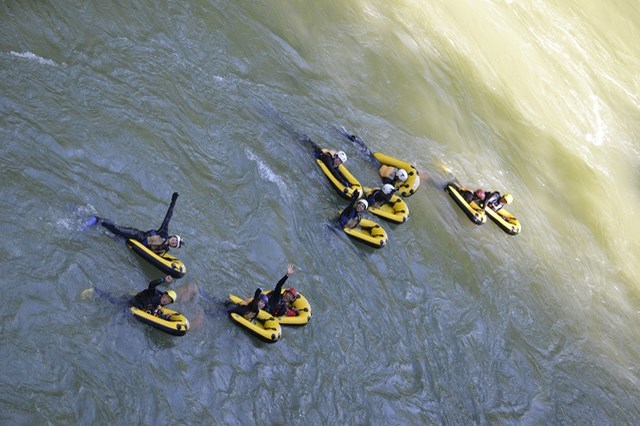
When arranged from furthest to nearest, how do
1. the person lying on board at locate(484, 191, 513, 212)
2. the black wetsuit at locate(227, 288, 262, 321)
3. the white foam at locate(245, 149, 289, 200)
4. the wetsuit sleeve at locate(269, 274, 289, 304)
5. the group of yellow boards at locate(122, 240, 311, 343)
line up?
the person lying on board at locate(484, 191, 513, 212)
the white foam at locate(245, 149, 289, 200)
the wetsuit sleeve at locate(269, 274, 289, 304)
the black wetsuit at locate(227, 288, 262, 321)
the group of yellow boards at locate(122, 240, 311, 343)

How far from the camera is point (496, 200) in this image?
17.0m

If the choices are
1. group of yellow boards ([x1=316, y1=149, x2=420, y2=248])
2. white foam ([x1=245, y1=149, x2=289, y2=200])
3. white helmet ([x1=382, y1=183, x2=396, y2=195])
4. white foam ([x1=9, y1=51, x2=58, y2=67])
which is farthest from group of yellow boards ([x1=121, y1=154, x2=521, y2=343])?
white foam ([x1=9, y1=51, x2=58, y2=67])

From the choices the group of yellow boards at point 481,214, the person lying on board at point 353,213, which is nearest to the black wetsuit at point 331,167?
the person lying on board at point 353,213

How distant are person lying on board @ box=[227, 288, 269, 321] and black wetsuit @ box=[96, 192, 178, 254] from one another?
1.48m

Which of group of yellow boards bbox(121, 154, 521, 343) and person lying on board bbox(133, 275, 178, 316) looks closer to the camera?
person lying on board bbox(133, 275, 178, 316)

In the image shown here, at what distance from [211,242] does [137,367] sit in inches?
111

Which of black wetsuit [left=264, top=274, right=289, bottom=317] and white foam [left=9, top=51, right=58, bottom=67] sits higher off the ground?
black wetsuit [left=264, top=274, right=289, bottom=317]

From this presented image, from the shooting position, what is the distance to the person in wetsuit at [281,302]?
1190 cm

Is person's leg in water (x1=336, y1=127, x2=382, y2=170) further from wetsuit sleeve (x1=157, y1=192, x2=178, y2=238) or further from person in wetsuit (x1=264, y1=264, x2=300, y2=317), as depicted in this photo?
wetsuit sleeve (x1=157, y1=192, x2=178, y2=238)

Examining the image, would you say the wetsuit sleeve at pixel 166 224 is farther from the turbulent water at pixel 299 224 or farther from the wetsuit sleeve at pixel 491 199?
the wetsuit sleeve at pixel 491 199

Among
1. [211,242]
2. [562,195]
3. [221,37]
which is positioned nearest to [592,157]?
[562,195]

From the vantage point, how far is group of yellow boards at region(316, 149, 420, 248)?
1436cm

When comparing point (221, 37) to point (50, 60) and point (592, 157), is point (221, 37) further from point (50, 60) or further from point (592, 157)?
point (592, 157)

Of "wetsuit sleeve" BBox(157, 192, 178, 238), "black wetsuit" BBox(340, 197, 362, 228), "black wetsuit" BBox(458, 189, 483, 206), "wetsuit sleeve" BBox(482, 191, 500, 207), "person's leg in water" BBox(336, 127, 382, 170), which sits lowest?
"wetsuit sleeve" BBox(157, 192, 178, 238)
